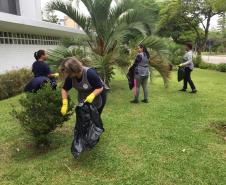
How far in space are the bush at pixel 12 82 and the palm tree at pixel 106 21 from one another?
245 centimetres

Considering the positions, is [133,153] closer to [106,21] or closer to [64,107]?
[64,107]

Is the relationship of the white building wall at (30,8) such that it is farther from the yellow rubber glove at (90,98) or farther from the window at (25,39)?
the yellow rubber glove at (90,98)

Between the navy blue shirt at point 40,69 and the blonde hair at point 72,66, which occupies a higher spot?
the blonde hair at point 72,66

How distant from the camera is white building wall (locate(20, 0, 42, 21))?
13852 millimetres

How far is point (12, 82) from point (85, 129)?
242 inches

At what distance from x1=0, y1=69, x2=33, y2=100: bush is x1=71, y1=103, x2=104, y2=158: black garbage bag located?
18.7 feet

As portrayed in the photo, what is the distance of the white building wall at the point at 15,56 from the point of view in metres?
10.5

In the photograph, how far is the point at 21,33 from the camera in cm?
1199

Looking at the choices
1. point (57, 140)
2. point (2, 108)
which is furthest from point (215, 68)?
point (57, 140)

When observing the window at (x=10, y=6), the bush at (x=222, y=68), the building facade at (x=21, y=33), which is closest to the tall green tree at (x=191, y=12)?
the bush at (x=222, y=68)

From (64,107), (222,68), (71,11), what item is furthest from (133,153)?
(222,68)

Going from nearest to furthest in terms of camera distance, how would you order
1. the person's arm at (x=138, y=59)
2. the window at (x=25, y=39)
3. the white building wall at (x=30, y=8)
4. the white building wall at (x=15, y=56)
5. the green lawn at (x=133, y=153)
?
the green lawn at (x=133, y=153), the person's arm at (x=138, y=59), the white building wall at (x=15, y=56), the window at (x=25, y=39), the white building wall at (x=30, y=8)

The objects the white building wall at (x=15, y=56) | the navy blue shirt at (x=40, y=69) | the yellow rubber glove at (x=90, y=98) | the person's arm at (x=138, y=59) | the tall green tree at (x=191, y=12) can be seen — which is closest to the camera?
the yellow rubber glove at (x=90, y=98)

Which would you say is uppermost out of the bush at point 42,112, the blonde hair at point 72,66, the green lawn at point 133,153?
the blonde hair at point 72,66
